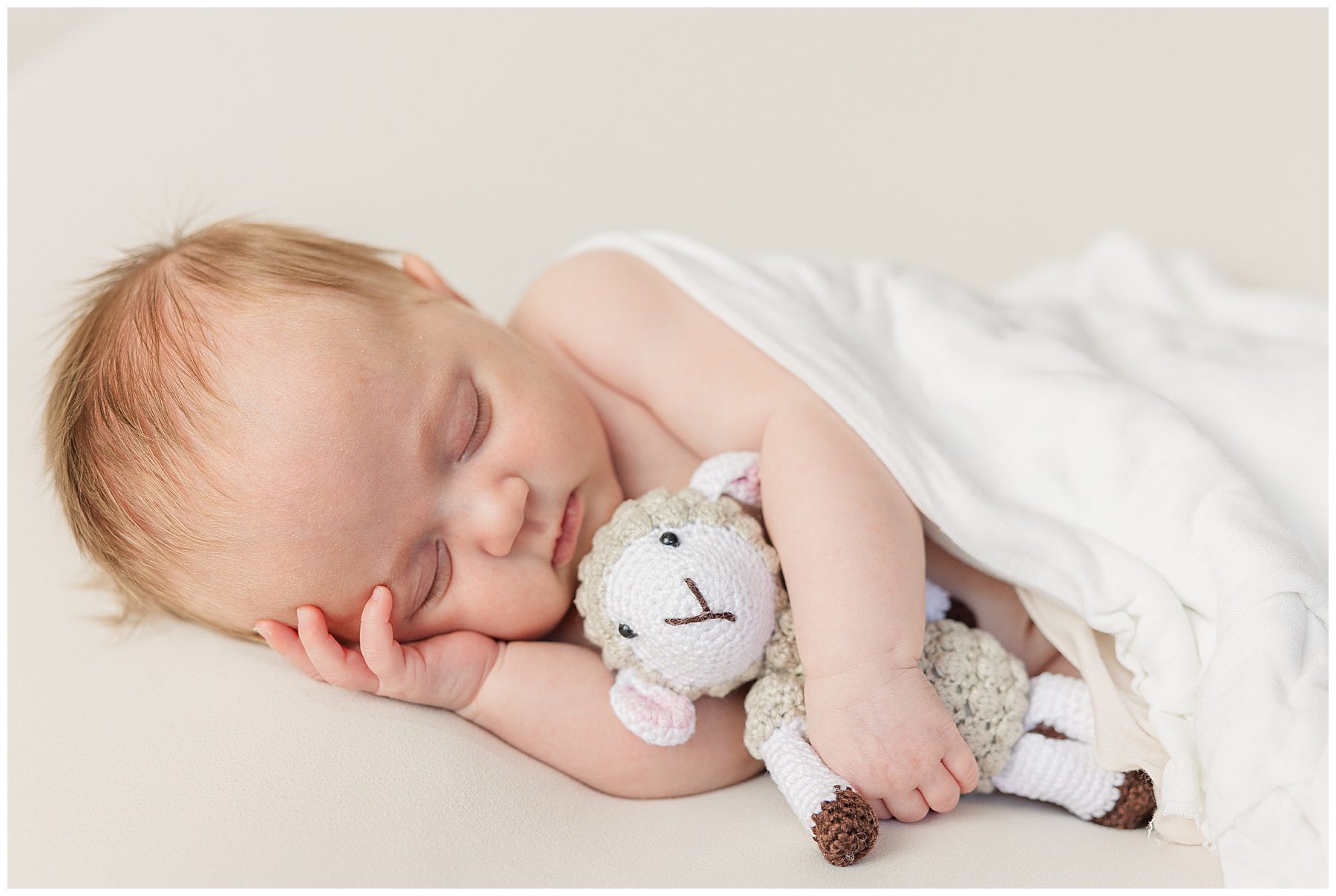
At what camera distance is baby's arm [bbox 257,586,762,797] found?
1116 millimetres

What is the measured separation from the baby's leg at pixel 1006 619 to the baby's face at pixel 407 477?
0.41 m

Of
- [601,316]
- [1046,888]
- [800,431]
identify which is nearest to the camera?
[1046,888]

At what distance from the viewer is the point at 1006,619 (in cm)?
127

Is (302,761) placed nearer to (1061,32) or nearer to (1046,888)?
(1046,888)

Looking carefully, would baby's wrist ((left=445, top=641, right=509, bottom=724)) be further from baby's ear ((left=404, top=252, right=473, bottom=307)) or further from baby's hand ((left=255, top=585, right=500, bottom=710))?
baby's ear ((left=404, top=252, right=473, bottom=307))

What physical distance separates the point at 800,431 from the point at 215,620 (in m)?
0.63

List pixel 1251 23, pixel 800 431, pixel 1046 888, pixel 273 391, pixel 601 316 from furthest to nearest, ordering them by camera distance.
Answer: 1. pixel 1251 23
2. pixel 601 316
3. pixel 800 431
4. pixel 273 391
5. pixel 1046 888

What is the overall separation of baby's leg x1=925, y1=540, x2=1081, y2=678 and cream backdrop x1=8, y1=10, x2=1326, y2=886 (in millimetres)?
165

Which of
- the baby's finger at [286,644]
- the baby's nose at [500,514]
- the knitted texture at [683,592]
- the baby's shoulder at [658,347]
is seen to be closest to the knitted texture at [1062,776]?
the knitted texture at [683,592]

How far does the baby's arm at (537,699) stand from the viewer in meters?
1.12

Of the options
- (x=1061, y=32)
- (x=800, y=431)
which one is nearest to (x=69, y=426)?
(x=800, y=431)

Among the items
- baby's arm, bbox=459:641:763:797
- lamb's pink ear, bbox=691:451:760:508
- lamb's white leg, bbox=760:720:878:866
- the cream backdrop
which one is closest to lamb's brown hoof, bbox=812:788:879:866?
lamb's white leg, bbox=760:720:878:866

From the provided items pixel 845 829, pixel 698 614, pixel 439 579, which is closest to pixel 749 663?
pixel 698 614

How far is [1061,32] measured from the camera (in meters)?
2.20
